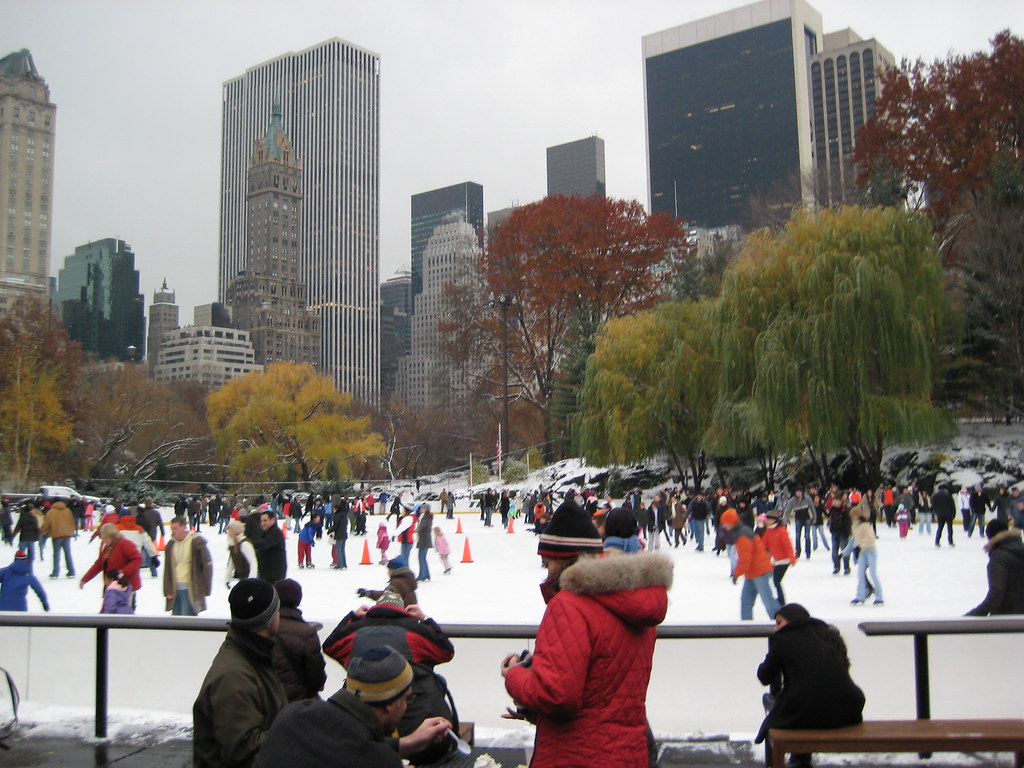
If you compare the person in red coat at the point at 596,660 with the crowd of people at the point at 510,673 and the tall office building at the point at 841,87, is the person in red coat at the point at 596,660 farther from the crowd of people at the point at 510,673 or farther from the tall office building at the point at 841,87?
the tall office building at the point at 841,87

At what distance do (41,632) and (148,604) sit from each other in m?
7.18

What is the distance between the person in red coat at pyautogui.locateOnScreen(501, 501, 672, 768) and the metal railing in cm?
216

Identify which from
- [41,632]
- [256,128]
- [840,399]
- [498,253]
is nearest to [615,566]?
[41,632]

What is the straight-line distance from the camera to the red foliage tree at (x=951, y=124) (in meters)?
33.8

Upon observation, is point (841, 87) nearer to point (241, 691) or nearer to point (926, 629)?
point (926, 629)

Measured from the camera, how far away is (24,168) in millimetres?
127312

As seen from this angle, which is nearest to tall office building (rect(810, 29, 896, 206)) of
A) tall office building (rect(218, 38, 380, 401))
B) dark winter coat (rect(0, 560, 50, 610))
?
tall office building (rect(218, 38, 380, 401))

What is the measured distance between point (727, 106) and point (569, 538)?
16225 centimetres

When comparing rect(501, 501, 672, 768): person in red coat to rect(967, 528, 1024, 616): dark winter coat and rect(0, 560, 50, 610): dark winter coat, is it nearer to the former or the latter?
rect(967, 528, 1024, 616): dark winter coat

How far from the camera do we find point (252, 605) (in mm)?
3162

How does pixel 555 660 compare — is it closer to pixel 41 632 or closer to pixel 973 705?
pixel 973 705

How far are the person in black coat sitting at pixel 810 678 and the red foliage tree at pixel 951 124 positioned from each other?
33082 mm

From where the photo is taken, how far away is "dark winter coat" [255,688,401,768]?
2.34 meters

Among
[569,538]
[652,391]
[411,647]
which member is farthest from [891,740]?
[652,391]
